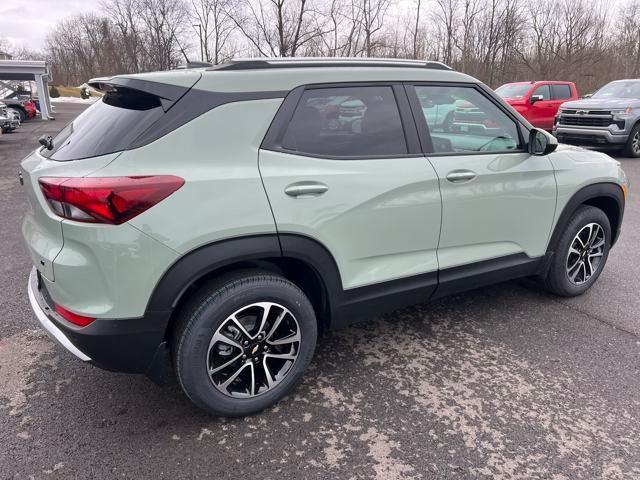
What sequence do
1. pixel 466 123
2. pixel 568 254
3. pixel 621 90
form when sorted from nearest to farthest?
1. pixel 466 123
2. pixel 568 254
3. pixel 621 90

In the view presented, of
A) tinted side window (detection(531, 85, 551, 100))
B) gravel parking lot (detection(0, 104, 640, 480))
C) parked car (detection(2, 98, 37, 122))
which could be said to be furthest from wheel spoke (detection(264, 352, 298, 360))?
parked car (detection(2, 98, 37, 122))

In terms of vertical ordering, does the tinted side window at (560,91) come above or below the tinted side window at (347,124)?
above

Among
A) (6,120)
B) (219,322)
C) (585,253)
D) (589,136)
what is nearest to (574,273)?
(585,253)

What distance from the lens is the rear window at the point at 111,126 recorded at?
2.26 metres

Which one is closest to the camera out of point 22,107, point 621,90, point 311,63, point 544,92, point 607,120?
point 311,63

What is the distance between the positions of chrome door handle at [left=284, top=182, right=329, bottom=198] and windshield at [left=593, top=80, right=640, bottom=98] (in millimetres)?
12814

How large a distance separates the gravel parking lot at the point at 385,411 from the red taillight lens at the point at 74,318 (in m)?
0.62

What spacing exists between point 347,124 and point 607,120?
A: 37.2 feet

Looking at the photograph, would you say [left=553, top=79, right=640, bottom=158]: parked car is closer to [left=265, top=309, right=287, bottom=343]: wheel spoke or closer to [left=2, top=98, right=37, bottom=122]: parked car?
[left=265, top=309, right=287, bottom=343]: wheel spoke

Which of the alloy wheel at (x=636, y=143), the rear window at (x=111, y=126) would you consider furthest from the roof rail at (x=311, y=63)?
the alloy wheel at (x=636, y=143)

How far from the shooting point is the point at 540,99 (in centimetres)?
1406

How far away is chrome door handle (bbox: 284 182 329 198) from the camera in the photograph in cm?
240

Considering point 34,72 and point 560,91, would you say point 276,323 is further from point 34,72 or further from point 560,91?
point 34,72

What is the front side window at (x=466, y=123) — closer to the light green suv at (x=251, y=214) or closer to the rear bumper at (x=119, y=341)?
the light green suv at (x=251, y=214)
